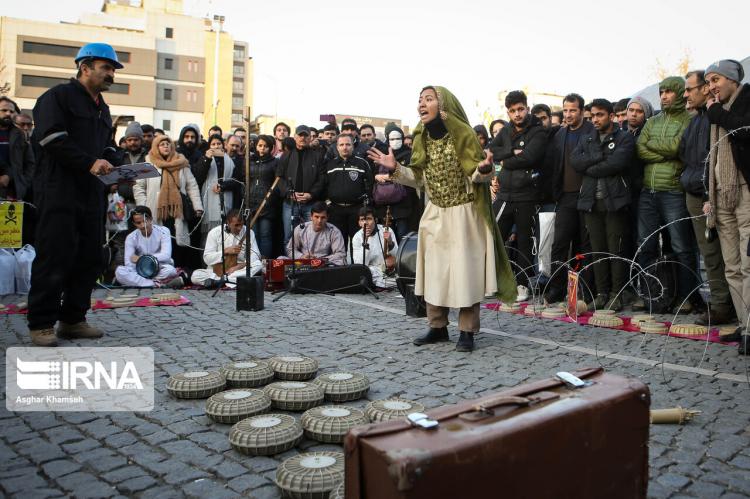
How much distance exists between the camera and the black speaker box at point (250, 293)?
24.2 ft

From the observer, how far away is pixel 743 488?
9.49ft

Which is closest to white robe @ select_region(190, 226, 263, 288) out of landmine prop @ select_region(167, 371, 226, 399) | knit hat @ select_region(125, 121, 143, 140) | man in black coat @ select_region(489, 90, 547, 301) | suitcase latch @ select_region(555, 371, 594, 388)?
knit hat @ select_region(125, 121, 143, 140)

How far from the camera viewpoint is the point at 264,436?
320 centimetres

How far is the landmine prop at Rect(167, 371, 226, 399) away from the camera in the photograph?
13.3ft

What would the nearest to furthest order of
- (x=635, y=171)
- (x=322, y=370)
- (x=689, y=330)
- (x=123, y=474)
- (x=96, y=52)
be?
(x=123, y=474) < (x=322, y=370) < (x=96, y=52) < (x=689, y=330) < (x=635, y=171)

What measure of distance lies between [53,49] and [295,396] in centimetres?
7610

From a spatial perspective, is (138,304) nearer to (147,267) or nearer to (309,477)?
(147,267)

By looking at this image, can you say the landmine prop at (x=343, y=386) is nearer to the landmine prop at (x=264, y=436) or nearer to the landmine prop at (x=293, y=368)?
the landmine prop at (x=293, y=368)

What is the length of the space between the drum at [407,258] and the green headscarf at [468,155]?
1.75m

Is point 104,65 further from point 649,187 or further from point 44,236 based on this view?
point 649,187

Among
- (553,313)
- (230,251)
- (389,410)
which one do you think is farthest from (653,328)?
(230,251)

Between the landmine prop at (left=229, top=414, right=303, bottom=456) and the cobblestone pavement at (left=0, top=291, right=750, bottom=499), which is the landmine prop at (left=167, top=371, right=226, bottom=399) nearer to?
the cobblestone pavement at (left=0, top=291, right=750, bottom=499)

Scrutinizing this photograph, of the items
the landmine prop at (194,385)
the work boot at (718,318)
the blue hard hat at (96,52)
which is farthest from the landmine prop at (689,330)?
the blue hard hat at (96,52)

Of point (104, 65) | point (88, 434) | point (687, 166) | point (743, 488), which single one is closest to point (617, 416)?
point (743, 488)
